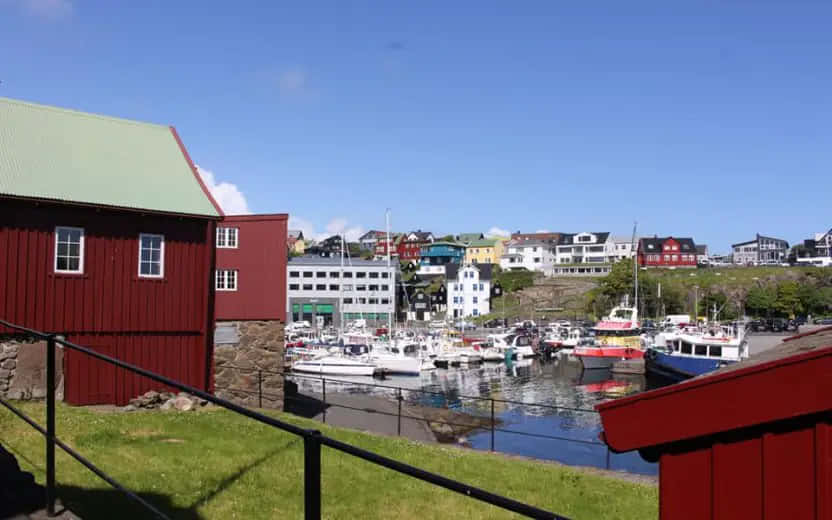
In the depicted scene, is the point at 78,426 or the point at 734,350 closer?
the point at 78,426

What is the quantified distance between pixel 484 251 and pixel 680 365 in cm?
11000

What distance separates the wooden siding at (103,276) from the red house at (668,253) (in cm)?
14160

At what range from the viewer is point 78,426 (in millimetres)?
14836

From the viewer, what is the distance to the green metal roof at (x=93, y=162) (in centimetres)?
2059

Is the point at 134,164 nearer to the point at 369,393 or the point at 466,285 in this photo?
the point at 369,393

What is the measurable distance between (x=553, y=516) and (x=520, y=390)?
180 ft

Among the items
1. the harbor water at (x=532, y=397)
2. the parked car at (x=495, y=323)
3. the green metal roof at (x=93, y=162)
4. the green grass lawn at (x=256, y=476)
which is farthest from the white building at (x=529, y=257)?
the green grass lawn at (x=256, y=476)

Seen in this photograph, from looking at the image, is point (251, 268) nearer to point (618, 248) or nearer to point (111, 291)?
point (111, 291)

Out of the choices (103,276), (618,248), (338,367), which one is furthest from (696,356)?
(618,248)

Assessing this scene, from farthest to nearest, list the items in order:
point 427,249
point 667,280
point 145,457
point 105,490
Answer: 1. point 427,249
2. point 667,280
3. point 145,457
4. point 105,490

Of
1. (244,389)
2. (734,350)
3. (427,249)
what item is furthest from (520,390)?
(427,249)

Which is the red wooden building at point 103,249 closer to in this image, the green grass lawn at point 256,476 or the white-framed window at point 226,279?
the green grass lawn at point 256,476

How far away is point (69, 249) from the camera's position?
2058 cm

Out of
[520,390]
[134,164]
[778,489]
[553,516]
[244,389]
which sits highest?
[134,164]
